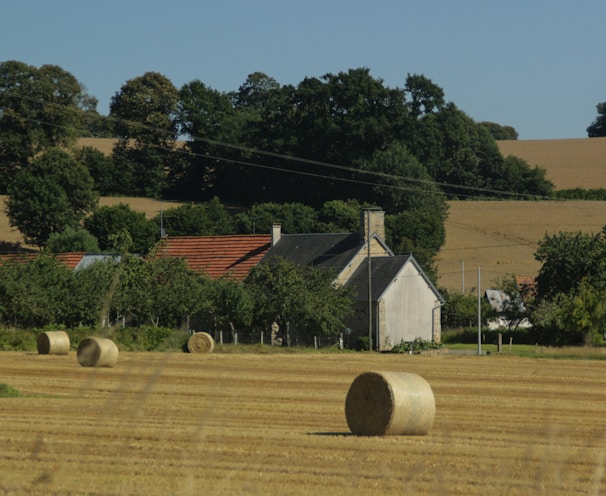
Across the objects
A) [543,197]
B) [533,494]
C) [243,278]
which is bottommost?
[533,494]

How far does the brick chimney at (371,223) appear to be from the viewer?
66.7m

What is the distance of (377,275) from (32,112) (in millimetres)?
52177

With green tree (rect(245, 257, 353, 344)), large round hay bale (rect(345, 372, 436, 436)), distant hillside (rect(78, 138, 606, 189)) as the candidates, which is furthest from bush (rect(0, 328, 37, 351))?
distant hillside (rect(78, 138, 606, 189))

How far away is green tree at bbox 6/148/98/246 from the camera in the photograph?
309 feet

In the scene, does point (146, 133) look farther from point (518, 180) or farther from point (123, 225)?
point (518, 180)

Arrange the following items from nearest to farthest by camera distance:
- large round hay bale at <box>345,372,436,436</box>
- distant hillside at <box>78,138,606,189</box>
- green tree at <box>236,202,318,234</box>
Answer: large round hay bale at <box>345,372,436,436</box> → green tree at <box>236,202,318,234</box> → distant hillside at <box>78,138,606,189</box>

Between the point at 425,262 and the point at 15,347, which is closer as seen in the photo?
the point at 15,347

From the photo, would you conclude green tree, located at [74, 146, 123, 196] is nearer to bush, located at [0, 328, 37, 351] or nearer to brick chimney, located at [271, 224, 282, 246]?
brick chimney, located at [271, 224, 282, 246]

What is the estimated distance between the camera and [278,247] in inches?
2714

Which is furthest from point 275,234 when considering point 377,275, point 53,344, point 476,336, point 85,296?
point 53,344

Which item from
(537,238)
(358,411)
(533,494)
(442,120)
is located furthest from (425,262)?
(533,494)

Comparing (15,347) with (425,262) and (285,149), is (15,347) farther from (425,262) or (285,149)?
(285,149)

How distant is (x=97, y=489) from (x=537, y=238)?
9919 centimetres

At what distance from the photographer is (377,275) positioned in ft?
212
